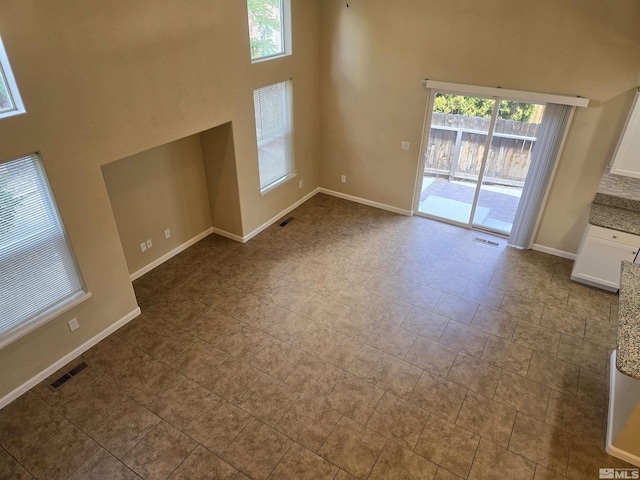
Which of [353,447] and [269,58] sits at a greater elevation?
[269,58]

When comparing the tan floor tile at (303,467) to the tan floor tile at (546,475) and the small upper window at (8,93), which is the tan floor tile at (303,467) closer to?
the tan floor tile at (546,475)

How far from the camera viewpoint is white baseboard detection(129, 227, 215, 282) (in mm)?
5676

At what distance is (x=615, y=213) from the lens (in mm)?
5414

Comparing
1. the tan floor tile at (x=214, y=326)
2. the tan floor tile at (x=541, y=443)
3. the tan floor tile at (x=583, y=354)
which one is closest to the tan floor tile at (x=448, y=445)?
the tan floor tile at (x=541, y=443)

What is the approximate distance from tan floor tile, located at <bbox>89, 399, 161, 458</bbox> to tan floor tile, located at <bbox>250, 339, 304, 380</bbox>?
1109mm

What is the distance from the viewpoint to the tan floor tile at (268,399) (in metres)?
3.93

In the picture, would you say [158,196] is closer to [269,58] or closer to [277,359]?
[269,58]

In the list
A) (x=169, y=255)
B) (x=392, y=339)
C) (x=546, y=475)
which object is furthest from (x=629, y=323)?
(x=169, y=255)

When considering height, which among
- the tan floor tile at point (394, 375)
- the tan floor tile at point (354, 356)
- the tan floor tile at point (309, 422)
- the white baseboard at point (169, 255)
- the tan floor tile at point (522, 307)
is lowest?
the tan floor tile at point (309, 422)

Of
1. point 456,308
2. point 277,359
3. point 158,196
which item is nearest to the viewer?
point 277,359

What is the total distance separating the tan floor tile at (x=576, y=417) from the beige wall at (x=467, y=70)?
2.79 m

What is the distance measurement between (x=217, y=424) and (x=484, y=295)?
142 inches

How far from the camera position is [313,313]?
5.12m

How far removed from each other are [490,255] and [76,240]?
5.39 meters
